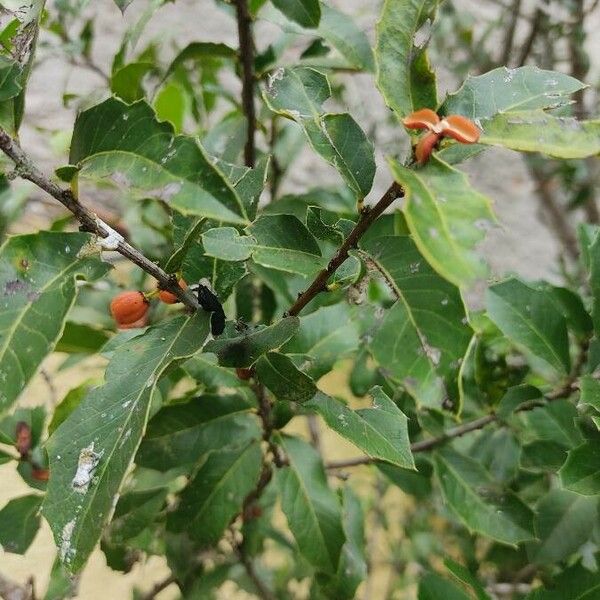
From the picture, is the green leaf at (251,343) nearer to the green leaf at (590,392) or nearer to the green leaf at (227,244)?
the green leaf at (227,244)

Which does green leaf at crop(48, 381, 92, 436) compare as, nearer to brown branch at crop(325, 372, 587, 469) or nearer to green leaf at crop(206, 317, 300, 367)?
green leaf at crop(206, 317, 300, 367)

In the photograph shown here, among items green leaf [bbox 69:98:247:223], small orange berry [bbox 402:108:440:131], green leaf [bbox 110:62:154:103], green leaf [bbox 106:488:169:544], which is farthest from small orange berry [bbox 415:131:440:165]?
green leaf [bbox 106:488:169:544]

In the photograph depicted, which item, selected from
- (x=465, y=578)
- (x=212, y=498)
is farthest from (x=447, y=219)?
(x=212, y=498)

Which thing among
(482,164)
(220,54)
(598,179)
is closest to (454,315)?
(220,54)

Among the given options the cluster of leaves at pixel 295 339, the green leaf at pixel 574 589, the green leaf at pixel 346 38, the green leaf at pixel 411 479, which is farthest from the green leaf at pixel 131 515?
the green leaf at pixel 346 38

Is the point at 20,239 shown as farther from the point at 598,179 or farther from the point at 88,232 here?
the point at 598,179
